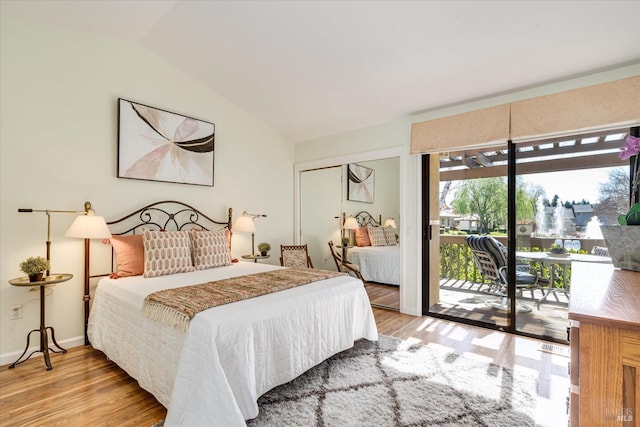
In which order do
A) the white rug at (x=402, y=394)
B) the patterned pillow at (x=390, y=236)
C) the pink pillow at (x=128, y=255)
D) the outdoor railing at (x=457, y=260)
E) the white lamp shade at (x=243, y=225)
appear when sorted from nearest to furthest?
the white rug at (x=402, y=394) → the pink pillow at (x=128, y=255) → the outdoor railing at (x=457, y=260) → the white lamp shade at (x=243, y=225) → the patterned pillow at (x=390, y=236)

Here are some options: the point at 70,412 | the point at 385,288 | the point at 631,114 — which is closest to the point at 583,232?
the point at 631,114

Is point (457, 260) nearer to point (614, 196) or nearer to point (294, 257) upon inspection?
point (614, 196)

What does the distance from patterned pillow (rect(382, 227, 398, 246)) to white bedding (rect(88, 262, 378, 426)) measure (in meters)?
1.43

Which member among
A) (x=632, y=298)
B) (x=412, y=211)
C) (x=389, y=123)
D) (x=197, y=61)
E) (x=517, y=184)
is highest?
(x=197, y=61)

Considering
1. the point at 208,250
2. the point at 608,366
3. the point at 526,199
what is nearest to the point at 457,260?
the point at 526,199

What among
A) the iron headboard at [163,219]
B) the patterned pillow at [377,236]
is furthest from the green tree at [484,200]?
the iron headboard at [163,219]

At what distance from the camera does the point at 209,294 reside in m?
2.12

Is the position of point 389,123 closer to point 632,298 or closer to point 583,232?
point 583,232

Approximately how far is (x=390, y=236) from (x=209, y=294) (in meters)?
2.60

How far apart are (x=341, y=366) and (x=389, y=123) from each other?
292 centimetres

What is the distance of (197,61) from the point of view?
344 centimetres

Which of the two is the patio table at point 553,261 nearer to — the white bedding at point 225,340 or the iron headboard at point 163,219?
the white bedding at point 225,340

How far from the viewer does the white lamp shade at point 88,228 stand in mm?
2572

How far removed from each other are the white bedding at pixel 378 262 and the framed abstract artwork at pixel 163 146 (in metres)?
2.25
